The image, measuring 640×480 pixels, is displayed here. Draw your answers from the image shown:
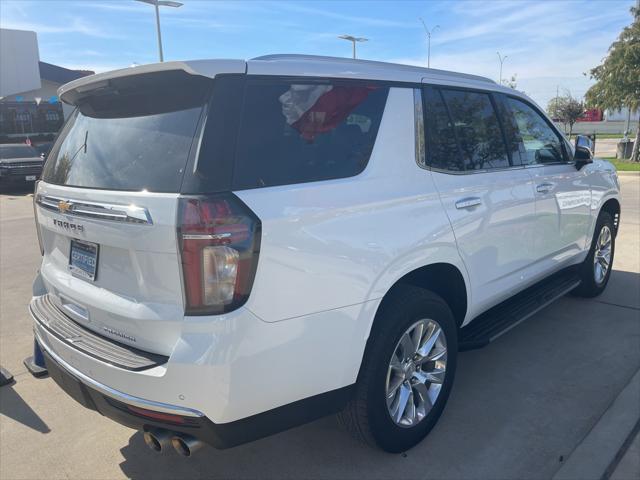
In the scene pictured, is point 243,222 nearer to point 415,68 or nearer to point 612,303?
point 415,68

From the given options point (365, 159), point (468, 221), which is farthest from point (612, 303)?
point (365, 159)

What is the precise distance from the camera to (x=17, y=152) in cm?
1788

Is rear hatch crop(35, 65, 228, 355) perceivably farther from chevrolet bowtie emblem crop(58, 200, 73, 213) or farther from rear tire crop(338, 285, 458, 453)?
rear tire crop(338, 285, 458, 453)

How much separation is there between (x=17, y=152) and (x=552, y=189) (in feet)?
60.5

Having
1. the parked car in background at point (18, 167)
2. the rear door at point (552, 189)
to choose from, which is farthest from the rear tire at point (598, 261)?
the parked car in background at point (18, 167)

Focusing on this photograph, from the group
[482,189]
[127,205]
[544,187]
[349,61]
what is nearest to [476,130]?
[482,189]

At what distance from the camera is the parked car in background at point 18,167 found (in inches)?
645

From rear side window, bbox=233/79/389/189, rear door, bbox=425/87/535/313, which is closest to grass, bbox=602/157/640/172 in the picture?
rear door, bbox=425/87/535/313

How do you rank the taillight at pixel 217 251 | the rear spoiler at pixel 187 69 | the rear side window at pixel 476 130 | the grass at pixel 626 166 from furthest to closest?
1. the grass at pixel 626 166
2. the rear side window at pixel 476 130
3. the rear spoiler at pixel 187 69
4. the taillight at pixel 217 251

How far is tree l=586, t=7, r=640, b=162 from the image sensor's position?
1819 centimetres

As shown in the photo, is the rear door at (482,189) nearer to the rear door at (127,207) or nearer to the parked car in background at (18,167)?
the rear door at (127,207)

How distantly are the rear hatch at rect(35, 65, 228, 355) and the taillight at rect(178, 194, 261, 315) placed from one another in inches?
2.2

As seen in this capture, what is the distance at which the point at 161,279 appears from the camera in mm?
2098

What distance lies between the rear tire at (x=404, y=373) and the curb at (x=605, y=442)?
28.3 inches
